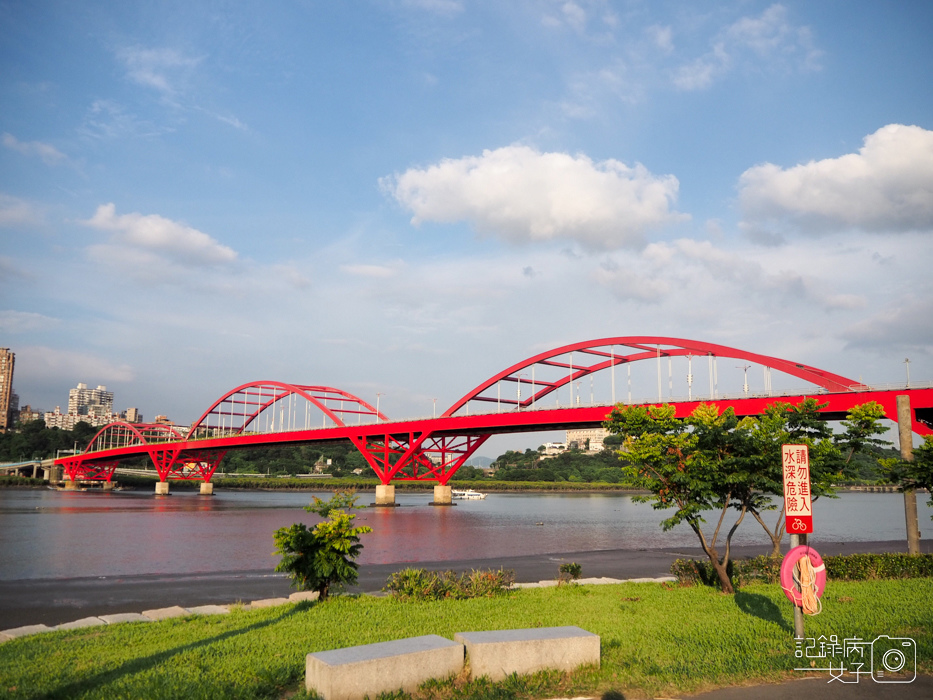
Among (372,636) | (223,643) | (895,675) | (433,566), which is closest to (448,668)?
→ (372,636)

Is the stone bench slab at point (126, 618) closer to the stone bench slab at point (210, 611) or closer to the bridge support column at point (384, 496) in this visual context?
the stone bench slab at point (210, 611)

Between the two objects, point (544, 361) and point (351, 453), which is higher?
point (544, 361)

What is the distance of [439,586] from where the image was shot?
12500 mm

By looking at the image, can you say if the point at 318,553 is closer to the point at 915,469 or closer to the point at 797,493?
the point at 797,493

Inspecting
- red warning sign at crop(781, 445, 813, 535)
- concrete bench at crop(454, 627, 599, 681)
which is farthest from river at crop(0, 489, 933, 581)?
red warning sign at crop(781, 445, 813, 535)

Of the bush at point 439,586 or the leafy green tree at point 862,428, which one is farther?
the leafy green tree at point 862,428

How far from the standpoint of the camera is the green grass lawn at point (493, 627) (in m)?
6.65

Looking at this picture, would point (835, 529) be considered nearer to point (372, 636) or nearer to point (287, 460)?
point (372, 636)

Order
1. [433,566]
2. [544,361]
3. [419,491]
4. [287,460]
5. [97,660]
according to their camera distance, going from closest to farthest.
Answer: [97,660]
[433,566]
[544,361]
[419,491]
[287,460]

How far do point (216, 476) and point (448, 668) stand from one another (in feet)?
449

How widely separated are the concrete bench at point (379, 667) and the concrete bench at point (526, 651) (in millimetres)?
200

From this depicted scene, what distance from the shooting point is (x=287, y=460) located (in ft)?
467

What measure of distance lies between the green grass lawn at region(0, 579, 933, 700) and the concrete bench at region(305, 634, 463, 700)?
6.1 inches

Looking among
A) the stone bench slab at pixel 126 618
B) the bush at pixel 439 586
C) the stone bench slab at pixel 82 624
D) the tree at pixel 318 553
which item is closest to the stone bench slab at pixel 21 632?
the stone bench slab at pixel 82 624
